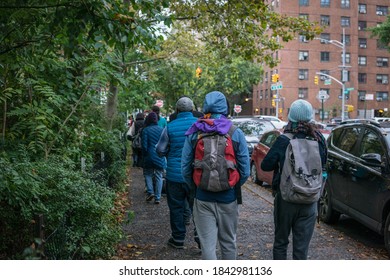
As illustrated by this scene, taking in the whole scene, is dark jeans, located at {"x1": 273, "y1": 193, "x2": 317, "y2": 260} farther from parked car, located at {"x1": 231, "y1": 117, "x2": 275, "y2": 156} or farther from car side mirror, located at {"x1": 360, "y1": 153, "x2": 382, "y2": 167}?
parked car, located at {"x1": 231, "y1": 117, "x2": 275, "y2": 156}

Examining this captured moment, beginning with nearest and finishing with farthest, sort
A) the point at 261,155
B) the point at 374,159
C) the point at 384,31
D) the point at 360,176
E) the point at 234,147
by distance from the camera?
the point at 234,147 < the point at 374,159 < the point at 360,176 < the point at 261,155 < the point at 384,31

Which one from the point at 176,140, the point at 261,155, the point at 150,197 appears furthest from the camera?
the point at 261,155

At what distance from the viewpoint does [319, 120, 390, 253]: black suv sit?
6004 millimetres

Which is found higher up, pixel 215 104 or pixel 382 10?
pixel 382 10

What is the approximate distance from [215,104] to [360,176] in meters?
3.33

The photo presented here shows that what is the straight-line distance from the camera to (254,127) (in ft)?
58.9

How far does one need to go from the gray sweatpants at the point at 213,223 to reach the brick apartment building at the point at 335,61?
61020 millimetres

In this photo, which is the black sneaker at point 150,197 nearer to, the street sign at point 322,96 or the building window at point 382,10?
the street sign at point 322,96

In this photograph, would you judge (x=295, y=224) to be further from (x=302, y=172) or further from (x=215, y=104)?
(x=215, y=104)

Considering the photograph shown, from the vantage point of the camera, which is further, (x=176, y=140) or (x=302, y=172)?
(x=176, y=140)

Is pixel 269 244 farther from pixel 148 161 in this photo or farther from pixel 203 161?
pixel 148 161

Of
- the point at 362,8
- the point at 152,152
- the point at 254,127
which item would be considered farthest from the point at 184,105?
the point at 362,8
